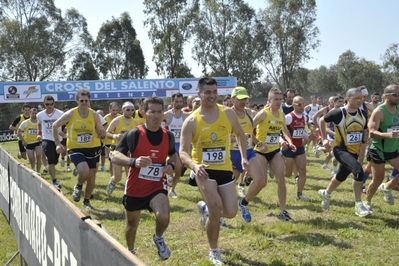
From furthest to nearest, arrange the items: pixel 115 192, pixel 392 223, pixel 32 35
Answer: pixel 32 35
pixel 115 192
pixel 392 223

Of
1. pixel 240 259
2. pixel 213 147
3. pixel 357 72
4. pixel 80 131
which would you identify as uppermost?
pixel 357 72

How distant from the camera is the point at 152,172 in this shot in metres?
4.82

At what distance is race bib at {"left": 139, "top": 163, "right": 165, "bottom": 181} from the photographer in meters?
4.80

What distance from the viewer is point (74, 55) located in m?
50.5

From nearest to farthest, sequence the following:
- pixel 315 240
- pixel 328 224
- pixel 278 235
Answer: pixel 315 240 < pixel 278 235 < pixel 328 224

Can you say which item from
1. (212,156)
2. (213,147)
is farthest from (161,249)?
(213,147)

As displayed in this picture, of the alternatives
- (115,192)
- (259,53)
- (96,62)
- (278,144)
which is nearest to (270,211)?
(278,144)

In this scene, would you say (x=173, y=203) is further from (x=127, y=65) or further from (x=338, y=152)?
(x=127, y=65)

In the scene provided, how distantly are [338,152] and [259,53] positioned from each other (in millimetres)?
44594

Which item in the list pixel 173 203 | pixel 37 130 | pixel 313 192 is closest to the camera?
pixel 173 203

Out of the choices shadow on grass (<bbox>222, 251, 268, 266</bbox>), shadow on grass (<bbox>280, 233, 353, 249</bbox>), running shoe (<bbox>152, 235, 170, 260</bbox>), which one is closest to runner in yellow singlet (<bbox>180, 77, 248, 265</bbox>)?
shadow on grass (<bbox>222, 251, 268, 266</bbox>)

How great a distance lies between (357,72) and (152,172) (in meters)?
71.0

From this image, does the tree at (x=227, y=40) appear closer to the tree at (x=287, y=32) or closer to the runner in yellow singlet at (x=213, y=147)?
the tree at (x=287, y=32)

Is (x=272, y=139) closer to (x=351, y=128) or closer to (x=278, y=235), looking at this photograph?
(x=351, y=128)
